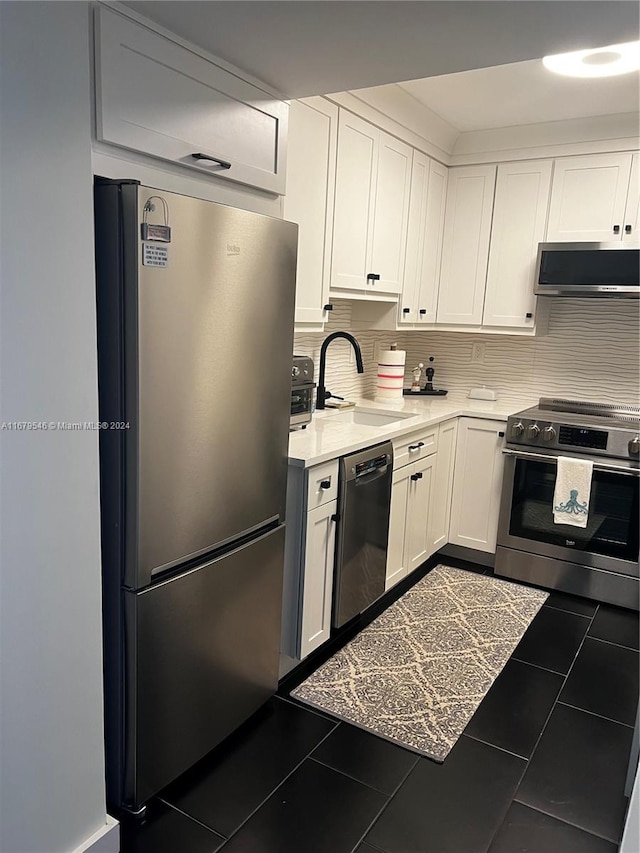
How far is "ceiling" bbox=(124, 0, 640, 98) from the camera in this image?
1.36 meters

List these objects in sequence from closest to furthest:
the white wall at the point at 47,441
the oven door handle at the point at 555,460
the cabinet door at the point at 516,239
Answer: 1. the white wall at the point at 47,441
2. the oven door handle at the point at 555,460
3. the cabinet door at the point at 516,239

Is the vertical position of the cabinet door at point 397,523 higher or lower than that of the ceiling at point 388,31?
lower

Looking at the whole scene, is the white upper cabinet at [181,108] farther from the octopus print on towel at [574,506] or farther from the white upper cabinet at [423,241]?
the octopus print on towel at [574,506]

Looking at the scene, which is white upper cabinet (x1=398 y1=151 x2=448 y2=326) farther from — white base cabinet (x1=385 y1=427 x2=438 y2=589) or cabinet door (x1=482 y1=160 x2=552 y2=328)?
white base cabinet (x1=385 y1=427 x2=438 y2=589)

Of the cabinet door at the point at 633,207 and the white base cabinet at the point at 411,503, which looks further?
the cabinet door at the point at 633,207

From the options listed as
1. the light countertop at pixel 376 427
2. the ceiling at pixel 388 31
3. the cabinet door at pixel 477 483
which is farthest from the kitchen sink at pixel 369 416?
the ceiling at pixel 388 31

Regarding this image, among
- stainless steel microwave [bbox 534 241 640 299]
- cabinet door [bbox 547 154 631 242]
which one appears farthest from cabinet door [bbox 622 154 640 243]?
stainless steel microwave [bbox 534 241 640 299]

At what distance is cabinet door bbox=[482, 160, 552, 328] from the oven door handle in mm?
778

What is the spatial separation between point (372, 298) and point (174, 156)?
1.64m

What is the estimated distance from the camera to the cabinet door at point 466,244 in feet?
12.1

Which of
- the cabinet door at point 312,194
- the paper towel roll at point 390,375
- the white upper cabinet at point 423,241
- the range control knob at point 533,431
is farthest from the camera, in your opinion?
the paper towel roll at point 390,375

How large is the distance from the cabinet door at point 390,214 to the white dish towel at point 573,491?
50.8 inches

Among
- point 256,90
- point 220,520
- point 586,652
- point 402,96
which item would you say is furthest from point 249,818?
point 402,96

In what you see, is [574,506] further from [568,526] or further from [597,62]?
[597,62]
